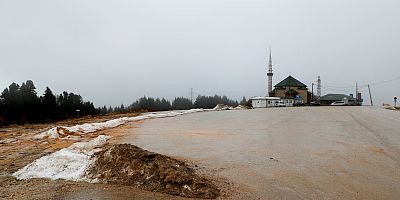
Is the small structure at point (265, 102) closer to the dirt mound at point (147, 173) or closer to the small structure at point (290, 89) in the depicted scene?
the small structure at point (290, 89)

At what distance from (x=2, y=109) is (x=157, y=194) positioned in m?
28.6

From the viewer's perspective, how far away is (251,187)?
5.62 metres

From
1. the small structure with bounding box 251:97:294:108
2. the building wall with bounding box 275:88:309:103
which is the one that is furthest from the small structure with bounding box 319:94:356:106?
the small structure with bounding box 251:97:294:108

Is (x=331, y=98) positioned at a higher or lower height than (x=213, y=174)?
higher

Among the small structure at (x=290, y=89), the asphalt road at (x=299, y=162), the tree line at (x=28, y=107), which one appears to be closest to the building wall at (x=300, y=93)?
the small structure at (x=290, y=89)

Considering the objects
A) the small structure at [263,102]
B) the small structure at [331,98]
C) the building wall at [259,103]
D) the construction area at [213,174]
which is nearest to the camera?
the construction area at [213,174]

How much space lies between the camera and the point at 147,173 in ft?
19.0

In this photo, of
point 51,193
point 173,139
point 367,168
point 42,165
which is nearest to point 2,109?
point 173,139

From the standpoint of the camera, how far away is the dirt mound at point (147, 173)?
17.5 ft

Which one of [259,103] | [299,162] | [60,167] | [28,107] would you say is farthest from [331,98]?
[60,167]

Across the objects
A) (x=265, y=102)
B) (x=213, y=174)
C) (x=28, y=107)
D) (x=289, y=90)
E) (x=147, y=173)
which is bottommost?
(x=213, y=174)

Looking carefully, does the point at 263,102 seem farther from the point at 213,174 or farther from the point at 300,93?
the point at 213,174

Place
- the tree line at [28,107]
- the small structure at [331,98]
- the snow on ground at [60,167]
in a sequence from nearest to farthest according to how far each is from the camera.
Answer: the snow on ground at [60,167], the tree line at [28,107], the small structure at [331,98]

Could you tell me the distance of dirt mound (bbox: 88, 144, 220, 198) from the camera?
17.5ft
